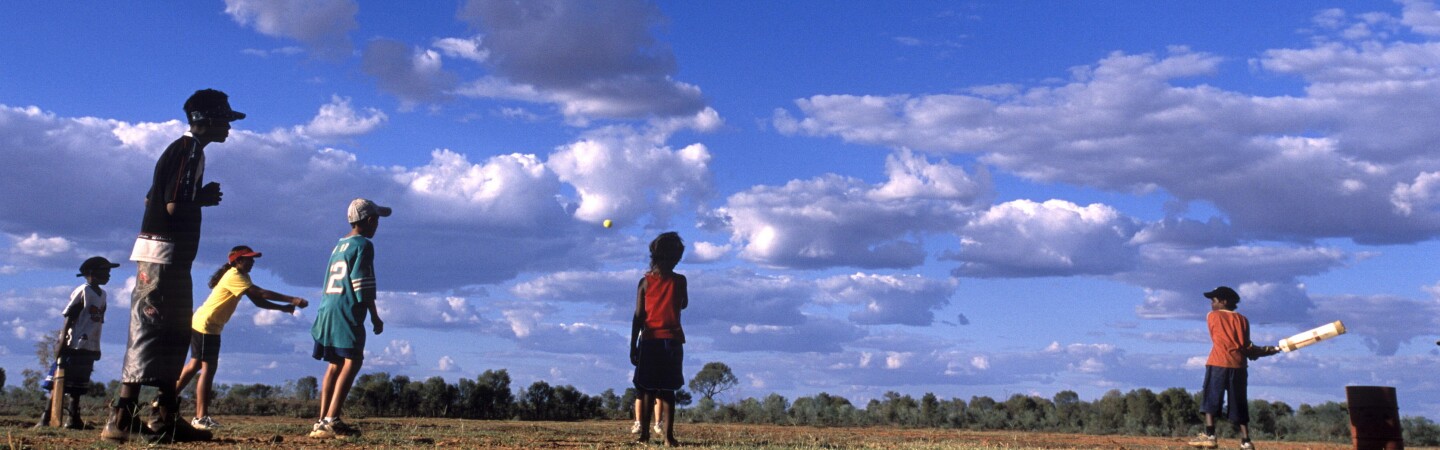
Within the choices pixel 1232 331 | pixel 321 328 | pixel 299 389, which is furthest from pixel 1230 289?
pixel 299 389

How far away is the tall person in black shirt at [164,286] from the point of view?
7945mm

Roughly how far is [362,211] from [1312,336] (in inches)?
390

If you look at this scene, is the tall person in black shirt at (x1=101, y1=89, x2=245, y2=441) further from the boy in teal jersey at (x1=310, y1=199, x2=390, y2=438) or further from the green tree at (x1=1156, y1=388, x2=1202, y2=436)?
the green tree at (x1=1156, y1=388, x2=1202, y2=436)

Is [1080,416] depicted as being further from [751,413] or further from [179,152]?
[179,152]

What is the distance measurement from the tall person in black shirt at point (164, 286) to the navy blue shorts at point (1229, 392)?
10931mm

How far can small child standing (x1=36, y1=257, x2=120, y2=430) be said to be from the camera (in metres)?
12.4

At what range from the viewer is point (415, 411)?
21.5 meters

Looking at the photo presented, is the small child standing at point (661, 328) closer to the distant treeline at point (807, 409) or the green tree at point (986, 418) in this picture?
the distant treeline at point (807, 409)

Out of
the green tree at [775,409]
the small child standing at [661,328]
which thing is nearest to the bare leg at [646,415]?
the small child standing at [661,328]

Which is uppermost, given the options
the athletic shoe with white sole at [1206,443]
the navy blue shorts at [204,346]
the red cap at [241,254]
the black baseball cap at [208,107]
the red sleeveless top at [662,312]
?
the black baseball cap at [208,107]

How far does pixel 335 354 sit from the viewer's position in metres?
9.24

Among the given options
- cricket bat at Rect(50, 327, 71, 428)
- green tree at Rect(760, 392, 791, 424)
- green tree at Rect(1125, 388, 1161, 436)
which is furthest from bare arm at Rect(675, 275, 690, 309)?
green tree at Rect(1125, 388, 1161, 436)

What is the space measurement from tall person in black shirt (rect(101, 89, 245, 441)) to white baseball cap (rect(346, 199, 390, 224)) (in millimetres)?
1478

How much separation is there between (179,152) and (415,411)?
46.7 feet
